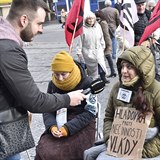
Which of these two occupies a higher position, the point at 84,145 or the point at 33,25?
the point at 33,25

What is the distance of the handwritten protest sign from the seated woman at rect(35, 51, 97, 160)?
453 millimetres

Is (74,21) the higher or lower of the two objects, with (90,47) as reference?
Result: higher

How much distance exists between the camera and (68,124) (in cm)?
399

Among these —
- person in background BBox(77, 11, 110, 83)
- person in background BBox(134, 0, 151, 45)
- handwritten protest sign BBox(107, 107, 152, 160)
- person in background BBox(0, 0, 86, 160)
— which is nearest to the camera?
person in background BBox(0, 0, 86, 160)

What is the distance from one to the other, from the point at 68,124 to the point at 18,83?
142cm

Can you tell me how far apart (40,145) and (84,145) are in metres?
0.38

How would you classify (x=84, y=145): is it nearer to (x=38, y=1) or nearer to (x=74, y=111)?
(x=74, y=111)

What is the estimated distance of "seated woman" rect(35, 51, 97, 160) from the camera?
3939mm

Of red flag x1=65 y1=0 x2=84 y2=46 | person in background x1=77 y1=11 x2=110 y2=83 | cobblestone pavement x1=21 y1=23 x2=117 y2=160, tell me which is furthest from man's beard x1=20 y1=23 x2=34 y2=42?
person in background x1=77 y1=11 x2=110 y2=83

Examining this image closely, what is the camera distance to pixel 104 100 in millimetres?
7379

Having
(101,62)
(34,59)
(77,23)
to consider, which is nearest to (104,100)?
(101,62)

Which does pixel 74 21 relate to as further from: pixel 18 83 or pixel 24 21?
pixel 18 83

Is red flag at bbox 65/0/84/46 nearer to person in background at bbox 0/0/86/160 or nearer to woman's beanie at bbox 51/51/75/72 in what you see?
woman's beanie at bbox 51/51/75/72

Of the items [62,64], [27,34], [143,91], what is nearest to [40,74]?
[62,64]
